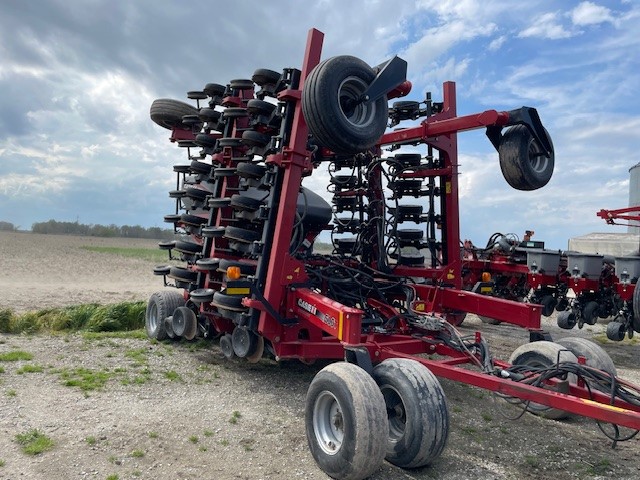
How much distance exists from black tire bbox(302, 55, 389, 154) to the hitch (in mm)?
1662

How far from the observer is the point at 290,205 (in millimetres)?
5762

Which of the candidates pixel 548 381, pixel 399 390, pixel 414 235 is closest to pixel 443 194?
→ pixel 414 235

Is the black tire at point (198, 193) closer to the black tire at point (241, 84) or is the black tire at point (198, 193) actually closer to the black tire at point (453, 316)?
the black tire at point (241, 84)

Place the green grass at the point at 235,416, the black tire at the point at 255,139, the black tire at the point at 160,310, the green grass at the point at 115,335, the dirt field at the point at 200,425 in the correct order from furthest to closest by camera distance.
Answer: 1. the green grass at the point at 115,335
2. the black tire at the point at 160,310
3. the black tire at the point at 255,139
4. the green grass at the point at 235,416
5. the dirt field at the point at 200,425

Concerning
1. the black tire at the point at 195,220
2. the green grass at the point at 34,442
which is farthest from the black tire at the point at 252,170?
the green grass at the point at 34,442

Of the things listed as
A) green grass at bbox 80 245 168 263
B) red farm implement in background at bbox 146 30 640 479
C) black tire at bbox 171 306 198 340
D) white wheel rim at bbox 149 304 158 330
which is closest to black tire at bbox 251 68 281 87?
red farm implement in background at bbox 146 30 640 479

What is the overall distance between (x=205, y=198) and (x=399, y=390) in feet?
14.4

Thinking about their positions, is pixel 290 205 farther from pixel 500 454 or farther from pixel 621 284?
pixel 621 284

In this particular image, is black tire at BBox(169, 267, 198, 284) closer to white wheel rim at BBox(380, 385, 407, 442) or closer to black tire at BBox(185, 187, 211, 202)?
black tire at BBox(185, 187, 211, 202)

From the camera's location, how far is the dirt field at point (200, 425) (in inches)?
161

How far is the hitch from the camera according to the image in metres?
6.03

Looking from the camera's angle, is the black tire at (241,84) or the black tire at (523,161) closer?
the black tire at (523,161)

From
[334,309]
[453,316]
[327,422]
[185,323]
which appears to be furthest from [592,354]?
[185,323]

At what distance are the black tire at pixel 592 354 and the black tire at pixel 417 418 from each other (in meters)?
2.03
